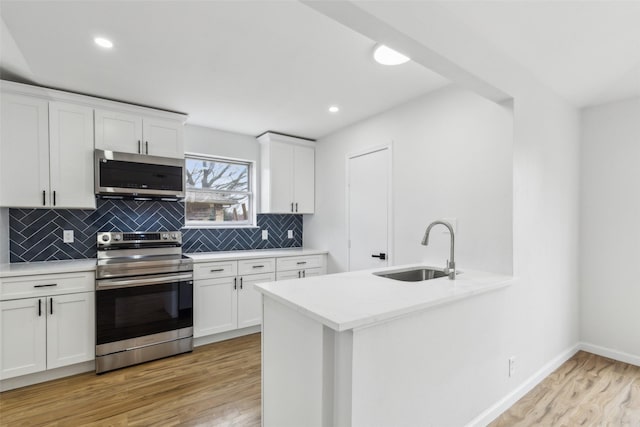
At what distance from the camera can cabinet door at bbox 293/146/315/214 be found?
413cm

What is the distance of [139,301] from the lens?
9.13 ft

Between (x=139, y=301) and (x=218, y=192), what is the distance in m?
1.60

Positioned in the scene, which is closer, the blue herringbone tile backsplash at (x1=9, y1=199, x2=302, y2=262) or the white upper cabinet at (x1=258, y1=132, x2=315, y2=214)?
the blue herringbone tile backsplash at (x1=9, y1=199, x2=302, y2=262)

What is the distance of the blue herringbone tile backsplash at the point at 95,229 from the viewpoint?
2.77 m

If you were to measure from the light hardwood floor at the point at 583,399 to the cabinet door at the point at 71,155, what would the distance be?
12.2ft

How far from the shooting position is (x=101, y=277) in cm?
261

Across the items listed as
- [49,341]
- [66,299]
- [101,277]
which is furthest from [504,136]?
[49,341]

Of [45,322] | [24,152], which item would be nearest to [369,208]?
[45,322]

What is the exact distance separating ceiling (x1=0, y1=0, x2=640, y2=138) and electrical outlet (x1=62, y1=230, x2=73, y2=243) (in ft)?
4.38

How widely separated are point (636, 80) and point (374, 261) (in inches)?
104

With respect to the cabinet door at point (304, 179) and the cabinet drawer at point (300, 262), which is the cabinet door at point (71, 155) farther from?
the cabinet door at point (304, 179)

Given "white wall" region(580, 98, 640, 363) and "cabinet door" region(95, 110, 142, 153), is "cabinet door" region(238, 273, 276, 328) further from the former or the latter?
"white wall" region(580, 98, 640, 363)

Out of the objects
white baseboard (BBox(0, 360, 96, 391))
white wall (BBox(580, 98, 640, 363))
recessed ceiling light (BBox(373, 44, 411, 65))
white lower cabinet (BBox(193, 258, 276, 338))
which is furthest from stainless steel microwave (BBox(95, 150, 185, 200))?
white wall (BBox(580, 98, 640, 363))

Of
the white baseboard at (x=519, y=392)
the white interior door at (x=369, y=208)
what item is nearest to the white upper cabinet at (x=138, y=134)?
the white interior door at (x=369, y=208)
